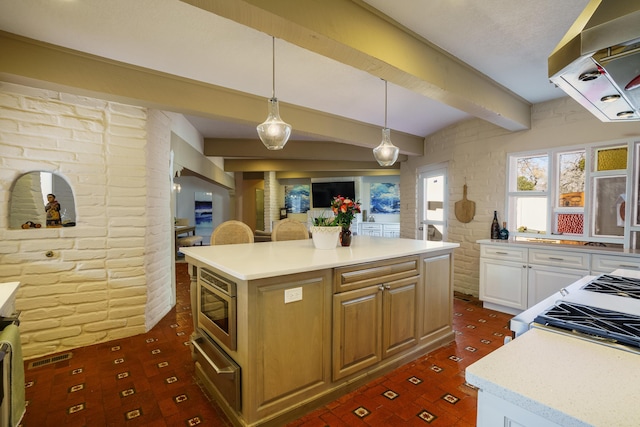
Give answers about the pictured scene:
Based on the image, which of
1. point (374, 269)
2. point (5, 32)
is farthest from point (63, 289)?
point (374, 269)

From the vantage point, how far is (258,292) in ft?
5.51

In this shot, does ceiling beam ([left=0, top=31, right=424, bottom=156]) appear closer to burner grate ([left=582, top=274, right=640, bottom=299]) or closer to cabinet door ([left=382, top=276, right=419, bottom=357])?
cabinet door ([left=382, top=276, right=419, bottom=357])

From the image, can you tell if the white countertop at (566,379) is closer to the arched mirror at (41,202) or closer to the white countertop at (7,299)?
the white countertop at (7,299)

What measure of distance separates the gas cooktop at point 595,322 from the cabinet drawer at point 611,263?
7.85 ft

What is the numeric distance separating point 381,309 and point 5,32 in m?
3.21

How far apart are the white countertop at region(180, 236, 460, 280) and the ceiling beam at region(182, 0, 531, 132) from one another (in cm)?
131

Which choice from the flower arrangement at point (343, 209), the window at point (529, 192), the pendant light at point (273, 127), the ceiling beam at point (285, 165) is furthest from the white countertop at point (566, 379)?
the ceiling beam at point (285, 165)

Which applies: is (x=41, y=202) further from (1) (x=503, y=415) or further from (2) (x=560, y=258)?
(2) (x=560, y=258)

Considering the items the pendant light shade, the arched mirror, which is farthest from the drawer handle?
the pendant light shade

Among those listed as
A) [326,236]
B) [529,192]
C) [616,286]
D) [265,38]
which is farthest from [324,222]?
[529,192]

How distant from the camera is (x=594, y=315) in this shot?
1024 mm

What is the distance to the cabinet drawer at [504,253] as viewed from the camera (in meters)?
3.44

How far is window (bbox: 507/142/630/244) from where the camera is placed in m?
3.15

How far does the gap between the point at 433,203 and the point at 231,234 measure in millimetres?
3561
